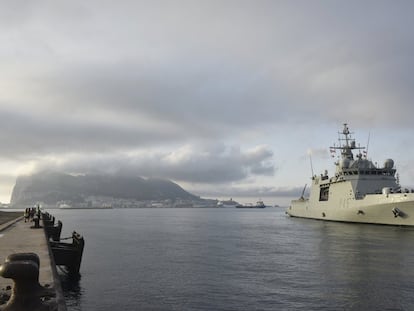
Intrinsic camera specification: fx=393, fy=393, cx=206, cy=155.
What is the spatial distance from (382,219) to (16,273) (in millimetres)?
55451

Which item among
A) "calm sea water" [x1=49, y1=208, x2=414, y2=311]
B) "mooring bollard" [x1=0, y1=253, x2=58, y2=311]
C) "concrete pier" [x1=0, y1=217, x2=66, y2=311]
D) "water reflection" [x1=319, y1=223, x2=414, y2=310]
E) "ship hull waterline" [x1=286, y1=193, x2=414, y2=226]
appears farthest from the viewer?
"ship hull waterline" [x1=286, y1=193, x2=414, y2=226]

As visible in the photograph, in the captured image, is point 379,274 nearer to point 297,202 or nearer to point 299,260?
point 299,260

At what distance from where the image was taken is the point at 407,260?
91.4 ft

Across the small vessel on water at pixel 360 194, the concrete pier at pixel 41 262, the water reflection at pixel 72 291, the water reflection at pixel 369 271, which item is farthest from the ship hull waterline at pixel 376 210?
the concrete pier at pixel 41 262

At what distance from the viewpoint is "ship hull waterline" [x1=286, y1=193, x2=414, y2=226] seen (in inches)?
1953

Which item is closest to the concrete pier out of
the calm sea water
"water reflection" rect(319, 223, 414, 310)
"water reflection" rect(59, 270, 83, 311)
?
"water reflection" rect(59, 270, 83, 311)

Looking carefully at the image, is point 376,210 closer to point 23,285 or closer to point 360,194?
point 360,194

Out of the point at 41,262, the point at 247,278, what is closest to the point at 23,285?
the point at 41,262

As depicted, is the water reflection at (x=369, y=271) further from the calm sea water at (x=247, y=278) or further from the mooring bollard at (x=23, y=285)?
the mooring bollard at (x=23, y=285)

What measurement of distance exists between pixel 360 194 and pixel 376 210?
579 centimetres

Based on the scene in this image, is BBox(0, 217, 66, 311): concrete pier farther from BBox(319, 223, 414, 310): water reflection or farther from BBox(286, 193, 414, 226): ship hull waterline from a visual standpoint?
BBox(286, 193, 414, 226): ship hull waterline

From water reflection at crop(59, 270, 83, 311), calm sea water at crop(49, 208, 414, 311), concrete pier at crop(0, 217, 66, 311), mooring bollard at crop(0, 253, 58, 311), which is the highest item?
mooring bollard at crop(0, 253, 58, 311)

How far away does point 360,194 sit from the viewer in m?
58.7

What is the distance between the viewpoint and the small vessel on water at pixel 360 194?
5050cm
